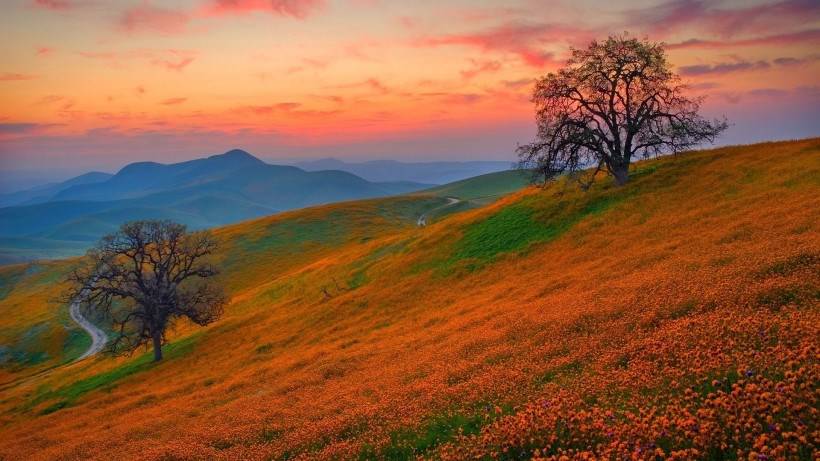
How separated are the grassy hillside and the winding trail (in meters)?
26.8

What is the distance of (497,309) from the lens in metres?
31.6

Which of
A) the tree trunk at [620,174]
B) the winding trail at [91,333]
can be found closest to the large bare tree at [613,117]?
the tree trunk at [620,174]

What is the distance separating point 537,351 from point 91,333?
115045mm

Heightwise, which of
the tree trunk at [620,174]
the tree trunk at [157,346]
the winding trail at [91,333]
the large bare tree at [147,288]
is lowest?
the winding trail at [91,333]

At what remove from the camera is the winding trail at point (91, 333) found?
9312 centimetres

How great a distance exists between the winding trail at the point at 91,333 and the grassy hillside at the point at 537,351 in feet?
88.0

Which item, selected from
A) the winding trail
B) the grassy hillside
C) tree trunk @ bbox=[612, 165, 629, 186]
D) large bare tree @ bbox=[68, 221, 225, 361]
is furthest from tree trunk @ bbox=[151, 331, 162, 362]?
tree trunk @ bbox=[612, 165, 629, 186]

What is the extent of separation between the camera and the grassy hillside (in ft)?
41.3

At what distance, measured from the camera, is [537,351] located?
68.0ft

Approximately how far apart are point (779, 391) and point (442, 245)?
4847cm

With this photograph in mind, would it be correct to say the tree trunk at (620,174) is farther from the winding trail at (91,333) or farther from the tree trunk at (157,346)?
the winding trail at (91,333)

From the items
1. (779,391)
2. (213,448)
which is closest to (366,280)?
(213,448)

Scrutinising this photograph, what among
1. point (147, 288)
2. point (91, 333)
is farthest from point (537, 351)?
point (91, 333)

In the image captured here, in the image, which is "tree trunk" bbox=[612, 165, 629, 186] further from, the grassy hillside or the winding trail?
the winding trail
